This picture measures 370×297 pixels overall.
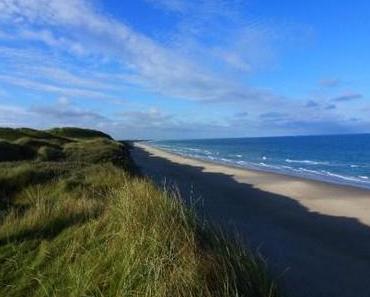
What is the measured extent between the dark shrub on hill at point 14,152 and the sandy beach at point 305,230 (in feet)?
29.3

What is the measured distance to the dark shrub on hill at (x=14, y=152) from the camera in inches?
965

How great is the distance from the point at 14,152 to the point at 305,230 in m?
15.9

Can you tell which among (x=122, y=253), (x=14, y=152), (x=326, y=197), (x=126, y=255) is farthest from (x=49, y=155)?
(x=126, y=255)

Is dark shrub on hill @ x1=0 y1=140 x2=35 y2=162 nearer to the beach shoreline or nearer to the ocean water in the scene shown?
the beach shoreline

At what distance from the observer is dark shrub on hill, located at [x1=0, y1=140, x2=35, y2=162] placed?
2451cm

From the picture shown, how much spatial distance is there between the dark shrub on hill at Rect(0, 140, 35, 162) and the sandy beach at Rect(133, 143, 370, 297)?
8942 mm

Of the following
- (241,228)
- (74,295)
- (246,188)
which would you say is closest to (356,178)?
(246,188)

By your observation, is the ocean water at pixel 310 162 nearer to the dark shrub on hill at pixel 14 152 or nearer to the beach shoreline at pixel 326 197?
the beach shoreline at pixel 326 197

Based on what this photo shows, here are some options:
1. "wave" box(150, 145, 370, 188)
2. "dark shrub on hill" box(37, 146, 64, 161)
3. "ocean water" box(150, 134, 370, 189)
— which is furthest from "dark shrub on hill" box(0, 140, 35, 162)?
"wave" box(150, 145, 370, 188)

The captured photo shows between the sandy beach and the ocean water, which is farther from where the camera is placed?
the ocean water

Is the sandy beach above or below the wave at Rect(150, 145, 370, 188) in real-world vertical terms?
above

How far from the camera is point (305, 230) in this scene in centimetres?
1498

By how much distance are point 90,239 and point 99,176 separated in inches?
288

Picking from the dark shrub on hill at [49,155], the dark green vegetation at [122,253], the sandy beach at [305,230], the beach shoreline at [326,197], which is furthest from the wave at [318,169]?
the dark green vegetation at [122,253]
